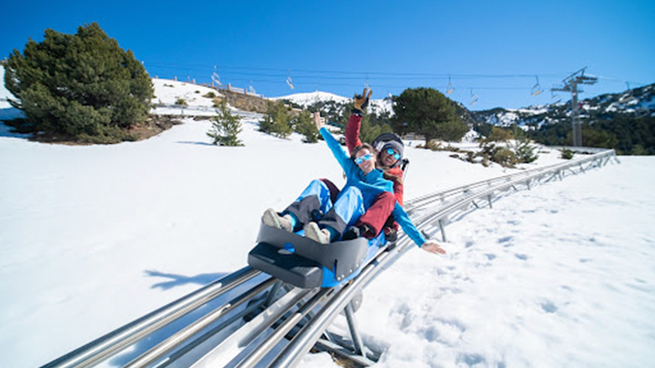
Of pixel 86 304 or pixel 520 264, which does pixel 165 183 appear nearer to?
pixel 86 304

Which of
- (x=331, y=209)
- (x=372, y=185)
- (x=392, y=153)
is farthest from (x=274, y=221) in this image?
(x=392, y=153)

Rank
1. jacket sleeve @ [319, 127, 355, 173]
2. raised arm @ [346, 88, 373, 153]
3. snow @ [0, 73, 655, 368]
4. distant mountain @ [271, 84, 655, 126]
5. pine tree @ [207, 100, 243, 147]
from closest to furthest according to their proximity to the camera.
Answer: snow @ [0, 73, 655, 368], jacket sleeve @ [319, 127, 355, 173], raised arm @ [346, 88, 373, 153], pine tree @ [207, 100, 243, 147], distant mountain @ [271, 84, 655, 126]

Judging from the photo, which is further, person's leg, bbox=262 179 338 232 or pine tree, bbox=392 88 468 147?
pine tree, bbox=392 88 468 147

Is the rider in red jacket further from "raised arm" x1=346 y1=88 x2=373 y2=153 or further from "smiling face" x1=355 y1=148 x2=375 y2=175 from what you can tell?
"smiling face" x1=355 y1=148 x2=375 y2=175

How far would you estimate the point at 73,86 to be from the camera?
36.4 ft

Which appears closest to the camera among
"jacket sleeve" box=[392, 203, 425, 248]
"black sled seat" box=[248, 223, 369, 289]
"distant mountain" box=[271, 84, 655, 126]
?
"black sled seat" box=[248, 223, 369, 289]

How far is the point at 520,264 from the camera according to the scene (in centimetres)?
270

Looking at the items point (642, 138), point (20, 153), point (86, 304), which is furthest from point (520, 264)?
point (642, 138)

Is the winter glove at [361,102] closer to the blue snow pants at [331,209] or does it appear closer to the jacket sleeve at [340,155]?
the jacket sleeve at [340,155]

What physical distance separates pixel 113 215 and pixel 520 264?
6.11 m

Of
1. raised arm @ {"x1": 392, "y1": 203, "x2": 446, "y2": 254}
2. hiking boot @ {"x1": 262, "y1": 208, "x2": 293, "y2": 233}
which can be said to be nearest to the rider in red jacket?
raised arm @ {"x1": 392, "y1": 203, "x2": 446, "y2": 254}

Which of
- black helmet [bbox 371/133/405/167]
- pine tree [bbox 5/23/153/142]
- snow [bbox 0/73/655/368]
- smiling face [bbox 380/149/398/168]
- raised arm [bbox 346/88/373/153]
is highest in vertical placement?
pine tree [bbox 5/23/153/142]

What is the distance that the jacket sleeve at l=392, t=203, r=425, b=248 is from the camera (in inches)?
89.0

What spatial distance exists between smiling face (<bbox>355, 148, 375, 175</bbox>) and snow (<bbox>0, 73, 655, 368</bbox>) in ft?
4.05
